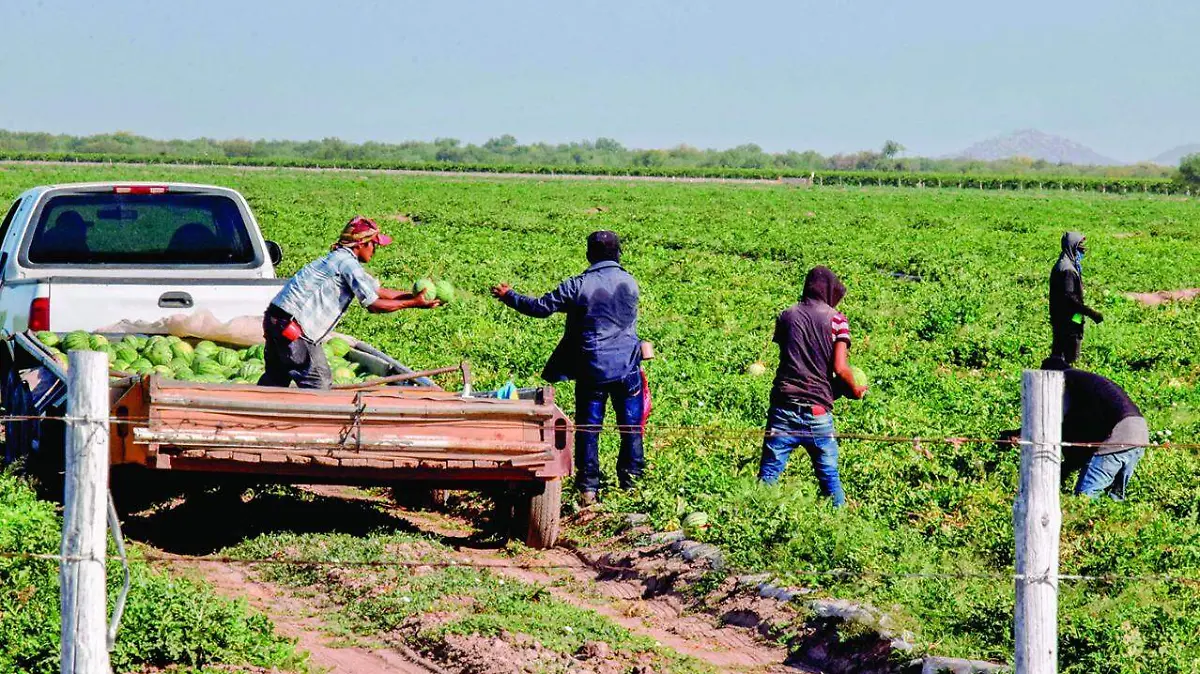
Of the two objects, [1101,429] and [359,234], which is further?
[1101,429]

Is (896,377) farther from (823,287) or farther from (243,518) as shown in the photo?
(243,518)

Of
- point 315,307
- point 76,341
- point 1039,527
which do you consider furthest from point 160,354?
point 1039,527

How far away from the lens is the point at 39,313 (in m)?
10.3

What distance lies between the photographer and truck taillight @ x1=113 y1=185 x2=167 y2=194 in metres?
11.5

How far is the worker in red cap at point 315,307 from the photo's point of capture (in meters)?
8.73

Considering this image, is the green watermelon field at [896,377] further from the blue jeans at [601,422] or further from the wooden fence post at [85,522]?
the wooden fence post at [85,522]

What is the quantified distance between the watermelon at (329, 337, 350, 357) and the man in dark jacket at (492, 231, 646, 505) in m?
1.66

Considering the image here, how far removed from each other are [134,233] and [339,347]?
226 cm

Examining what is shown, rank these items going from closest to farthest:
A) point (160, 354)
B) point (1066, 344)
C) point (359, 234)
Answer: point (359, 234) → point (160, 354) → point (1066, 344)

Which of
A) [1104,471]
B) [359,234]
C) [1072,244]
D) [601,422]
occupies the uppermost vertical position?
[359,234]

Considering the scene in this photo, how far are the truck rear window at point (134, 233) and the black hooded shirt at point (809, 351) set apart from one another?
15.5 ft

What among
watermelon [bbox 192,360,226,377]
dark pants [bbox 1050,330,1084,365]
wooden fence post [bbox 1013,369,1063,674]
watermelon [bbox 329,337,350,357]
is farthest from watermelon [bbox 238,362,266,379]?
dark pants [bbox 1050,330,1084,365]

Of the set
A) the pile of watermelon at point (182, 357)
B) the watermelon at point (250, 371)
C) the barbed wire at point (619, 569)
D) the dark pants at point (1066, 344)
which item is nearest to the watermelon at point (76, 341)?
the pile of watermelon at point (182, 357)

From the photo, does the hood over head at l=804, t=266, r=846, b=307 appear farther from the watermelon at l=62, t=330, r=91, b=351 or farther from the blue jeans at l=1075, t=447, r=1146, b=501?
the watermelon at l=62, t=330, r=91, b=351
